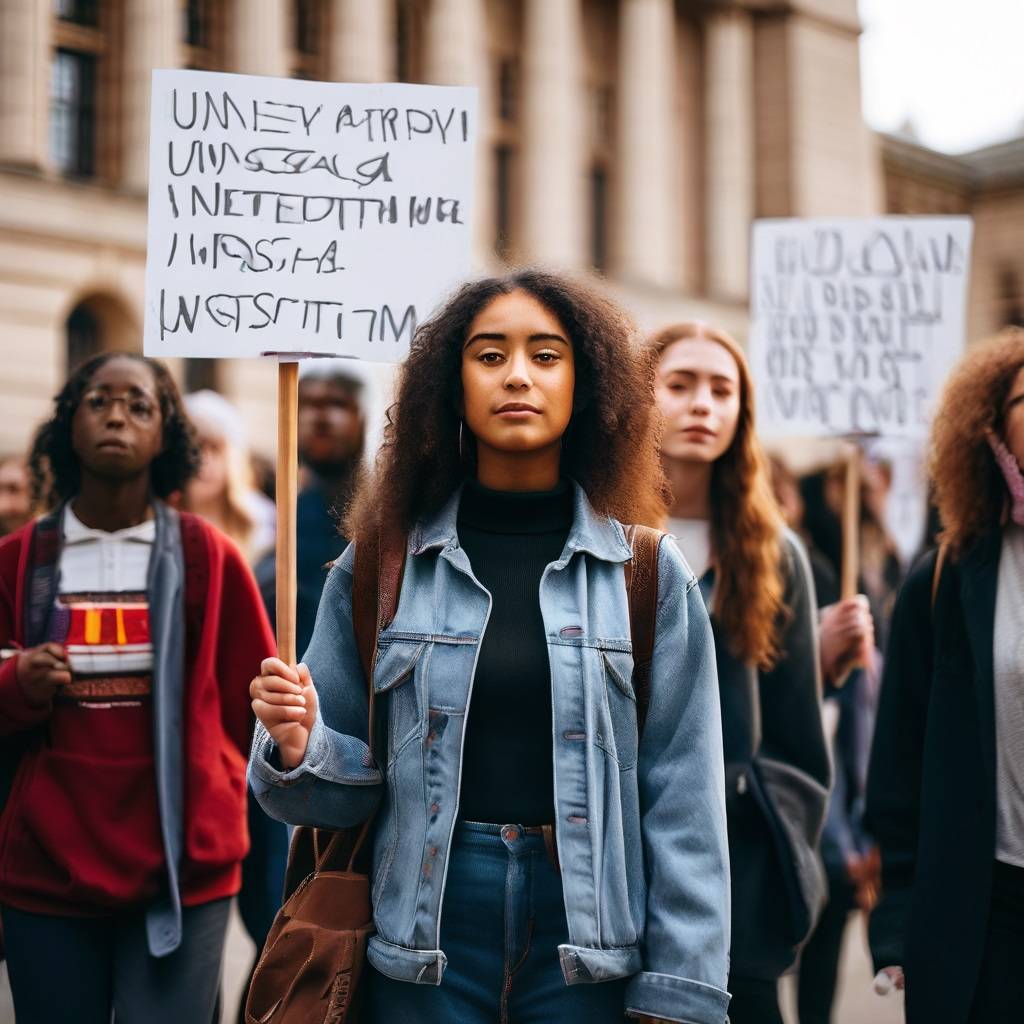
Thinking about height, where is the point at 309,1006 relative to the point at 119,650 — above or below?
below

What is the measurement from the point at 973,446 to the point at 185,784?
2.03 metres

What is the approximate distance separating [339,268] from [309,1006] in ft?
5.17

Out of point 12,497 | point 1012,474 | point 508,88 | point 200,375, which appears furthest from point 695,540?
point 508,88

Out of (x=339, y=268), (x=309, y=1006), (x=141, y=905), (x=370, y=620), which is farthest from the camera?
(x=141, y=905)

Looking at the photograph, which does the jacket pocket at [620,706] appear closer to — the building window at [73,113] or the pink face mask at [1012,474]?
the pink face mask at [1012,474]

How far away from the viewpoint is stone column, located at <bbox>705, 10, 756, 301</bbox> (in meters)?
34.1

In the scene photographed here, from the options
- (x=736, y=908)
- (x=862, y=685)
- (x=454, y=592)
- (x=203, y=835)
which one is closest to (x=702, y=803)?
(x=454, y=592)

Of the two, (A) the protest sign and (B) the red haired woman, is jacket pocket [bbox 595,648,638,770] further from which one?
(B) the red haired woman

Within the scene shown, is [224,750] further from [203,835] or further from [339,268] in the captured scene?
[339,268]

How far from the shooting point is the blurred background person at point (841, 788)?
543cm

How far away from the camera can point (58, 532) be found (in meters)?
4.09

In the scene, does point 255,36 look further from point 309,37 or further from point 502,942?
point 502,942

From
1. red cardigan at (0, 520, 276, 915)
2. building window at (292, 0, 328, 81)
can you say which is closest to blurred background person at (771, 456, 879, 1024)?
red cardigan at (0, 520, 276, 915)

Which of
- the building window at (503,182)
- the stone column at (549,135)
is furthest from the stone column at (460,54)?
the building window at (503,182)
